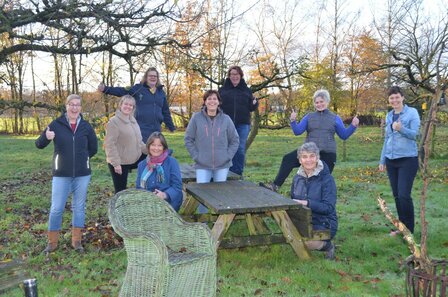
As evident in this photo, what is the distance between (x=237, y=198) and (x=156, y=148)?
107 centimetres

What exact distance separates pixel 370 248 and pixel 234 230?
1.88m

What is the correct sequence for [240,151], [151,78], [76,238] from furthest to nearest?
[240,151], [151,78], [76,238]

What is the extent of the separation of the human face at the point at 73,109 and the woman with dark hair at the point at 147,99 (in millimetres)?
1071

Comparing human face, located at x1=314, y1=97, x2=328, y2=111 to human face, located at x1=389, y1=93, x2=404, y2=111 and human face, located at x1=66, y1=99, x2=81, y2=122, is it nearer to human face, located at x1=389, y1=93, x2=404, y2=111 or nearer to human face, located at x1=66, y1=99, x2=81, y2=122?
human face, located at x1=389, y1=93, x2=404, y2=111

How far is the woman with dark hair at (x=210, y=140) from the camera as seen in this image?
6.28 m

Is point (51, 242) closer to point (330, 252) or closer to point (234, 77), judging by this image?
point (330, 252)

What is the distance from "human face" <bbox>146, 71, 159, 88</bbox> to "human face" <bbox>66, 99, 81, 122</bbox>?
4.42 ft

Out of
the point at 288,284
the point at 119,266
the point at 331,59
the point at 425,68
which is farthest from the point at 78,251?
the point at 331,59

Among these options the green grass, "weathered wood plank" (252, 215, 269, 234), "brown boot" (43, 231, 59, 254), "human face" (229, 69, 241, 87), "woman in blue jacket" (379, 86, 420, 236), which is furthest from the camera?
"human face" (229, 69, 241, 87)

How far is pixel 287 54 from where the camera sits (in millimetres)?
Answer: 35812

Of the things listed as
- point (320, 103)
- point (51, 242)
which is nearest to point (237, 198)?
point (320, 103)

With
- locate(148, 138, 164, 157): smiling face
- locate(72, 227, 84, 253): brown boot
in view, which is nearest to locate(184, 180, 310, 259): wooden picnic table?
locate(148, 138, 164, 157): smiling face

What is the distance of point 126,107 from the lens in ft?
20.3

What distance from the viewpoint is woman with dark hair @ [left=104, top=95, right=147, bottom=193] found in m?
6.14
